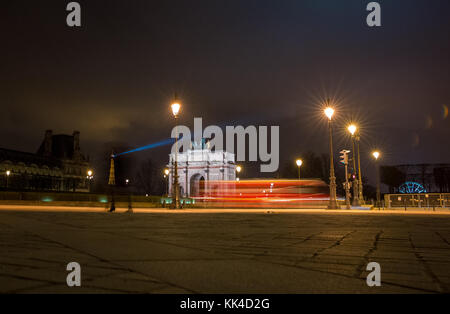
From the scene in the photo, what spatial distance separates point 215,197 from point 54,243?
33.7m

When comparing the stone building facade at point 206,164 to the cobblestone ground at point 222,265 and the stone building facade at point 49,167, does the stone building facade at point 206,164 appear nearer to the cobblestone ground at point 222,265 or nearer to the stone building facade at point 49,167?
the stone building facade at point 49,167

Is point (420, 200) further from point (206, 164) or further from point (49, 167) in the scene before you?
point (49, 167)

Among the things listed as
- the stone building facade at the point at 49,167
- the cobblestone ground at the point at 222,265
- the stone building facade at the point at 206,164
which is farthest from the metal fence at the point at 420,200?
the stone building facade at the point at 49,167

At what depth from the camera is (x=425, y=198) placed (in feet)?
117

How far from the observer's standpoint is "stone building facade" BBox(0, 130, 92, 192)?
82.4 m

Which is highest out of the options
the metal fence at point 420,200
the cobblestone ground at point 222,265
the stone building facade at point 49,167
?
the stone building facade at point 49,167

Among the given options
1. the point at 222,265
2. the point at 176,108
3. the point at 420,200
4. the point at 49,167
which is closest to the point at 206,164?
the point at 49,167

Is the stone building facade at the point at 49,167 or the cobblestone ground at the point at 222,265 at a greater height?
the stone building facade at the point at 49,167

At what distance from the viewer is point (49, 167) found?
96312 millimetres

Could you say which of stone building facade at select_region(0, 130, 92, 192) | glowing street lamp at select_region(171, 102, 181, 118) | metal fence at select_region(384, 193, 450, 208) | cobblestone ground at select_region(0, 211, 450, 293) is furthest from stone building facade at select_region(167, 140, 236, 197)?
cobblestone ground at select_region(0, 211, 450, 293)

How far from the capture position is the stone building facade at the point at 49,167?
8238 cm

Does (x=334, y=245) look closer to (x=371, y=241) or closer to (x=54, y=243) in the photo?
(x=371, y=241)
